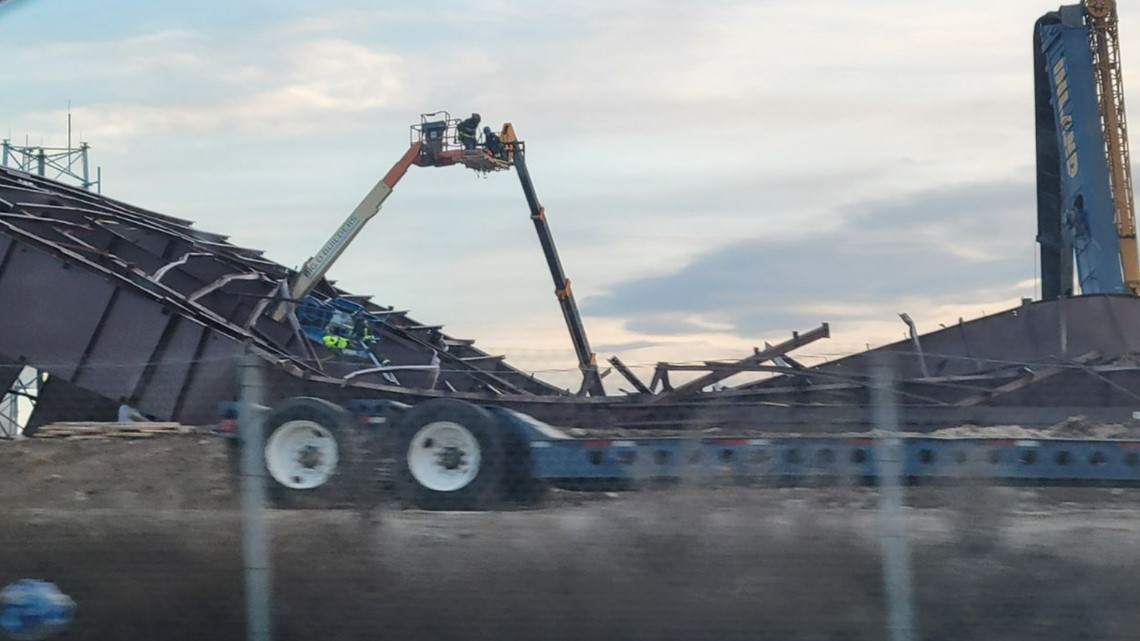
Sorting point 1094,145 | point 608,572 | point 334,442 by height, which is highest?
point 1094,145

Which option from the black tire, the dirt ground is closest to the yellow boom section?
the dirt ground

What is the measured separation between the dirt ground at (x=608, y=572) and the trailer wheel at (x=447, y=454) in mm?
2027

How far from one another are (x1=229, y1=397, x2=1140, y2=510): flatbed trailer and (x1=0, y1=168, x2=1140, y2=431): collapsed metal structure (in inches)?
29.5

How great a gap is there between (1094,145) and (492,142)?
30.5 ft

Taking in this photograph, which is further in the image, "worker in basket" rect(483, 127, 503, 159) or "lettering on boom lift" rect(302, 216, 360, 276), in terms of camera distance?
"worker in basket" rect(483, 127, 503, 159)

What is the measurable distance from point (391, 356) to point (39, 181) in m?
5.70

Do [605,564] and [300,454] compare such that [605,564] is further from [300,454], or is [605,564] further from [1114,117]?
[1114,117]

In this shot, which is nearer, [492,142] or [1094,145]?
[1094,145]

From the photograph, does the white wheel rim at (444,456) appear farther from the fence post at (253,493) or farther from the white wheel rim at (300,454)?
the fence post at (253,493)

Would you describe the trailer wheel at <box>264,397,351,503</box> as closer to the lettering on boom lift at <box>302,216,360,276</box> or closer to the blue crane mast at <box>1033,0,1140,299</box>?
the lettering on boom lift at <box>302,216,360,276</box>

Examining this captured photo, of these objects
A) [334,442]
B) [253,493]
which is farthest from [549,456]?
[253,493]

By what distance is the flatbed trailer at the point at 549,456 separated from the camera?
320 inches

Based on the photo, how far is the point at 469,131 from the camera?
19.9 meters

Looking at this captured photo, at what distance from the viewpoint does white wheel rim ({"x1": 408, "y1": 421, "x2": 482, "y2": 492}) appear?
9.27 meters
